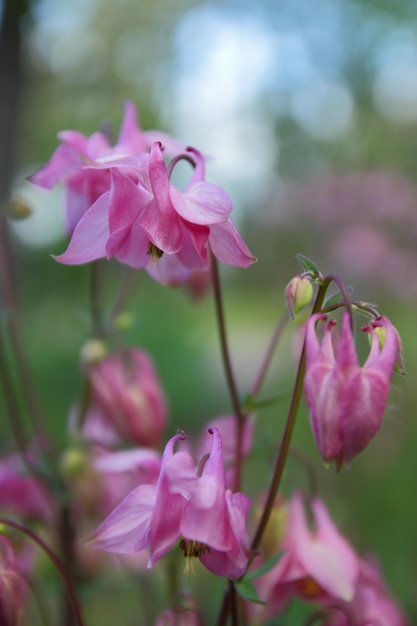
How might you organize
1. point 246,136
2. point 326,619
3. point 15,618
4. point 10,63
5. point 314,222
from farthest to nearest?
1. point 246,136
2. point 10,63
3. point 314,222
4. point 326,619
5. point 15,618

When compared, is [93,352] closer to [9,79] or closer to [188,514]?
[188,514]

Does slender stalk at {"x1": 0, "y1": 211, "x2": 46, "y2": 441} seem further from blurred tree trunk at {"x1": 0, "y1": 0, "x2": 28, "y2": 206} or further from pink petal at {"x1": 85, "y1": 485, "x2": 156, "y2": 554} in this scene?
blurred tree trunk at {"x1": 0, "y1": 0, "x2": 28, "y2": 206}

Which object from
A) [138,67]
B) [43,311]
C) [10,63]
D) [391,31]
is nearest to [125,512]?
[10,63]

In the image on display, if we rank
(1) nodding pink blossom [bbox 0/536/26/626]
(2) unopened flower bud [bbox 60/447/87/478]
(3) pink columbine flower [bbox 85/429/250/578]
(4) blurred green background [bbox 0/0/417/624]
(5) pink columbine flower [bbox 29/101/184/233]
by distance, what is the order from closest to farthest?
(3) pink columbine flower [bbox 85/429/250/578] < (1) nodding pink blossom [bbox 0/536/26/626] < (5) pink columbine flower [bbox 29/101/184/233] < (2) unopened flower bud [bbox 60/447/87/478] < (4) blurred green background [bbox 0/0/417/624]

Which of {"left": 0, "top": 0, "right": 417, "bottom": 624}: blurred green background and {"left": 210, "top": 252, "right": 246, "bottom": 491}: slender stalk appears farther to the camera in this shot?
{"left": 0, "top": 0, "right": 417, "bottom": 624}: blurred green background

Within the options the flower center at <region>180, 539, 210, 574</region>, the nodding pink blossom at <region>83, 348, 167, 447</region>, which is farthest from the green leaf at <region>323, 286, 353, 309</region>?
the nodding pink blossom at <region>83, 348, 167, 447</region>

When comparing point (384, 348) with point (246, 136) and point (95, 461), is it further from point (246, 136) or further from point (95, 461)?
point (246, 136)
